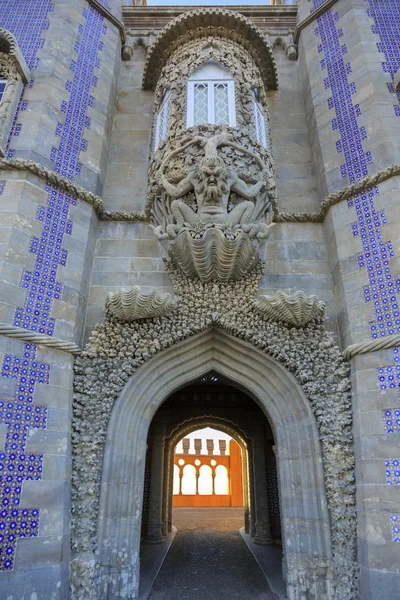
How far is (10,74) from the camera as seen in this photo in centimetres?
746

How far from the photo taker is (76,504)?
524 centimetres

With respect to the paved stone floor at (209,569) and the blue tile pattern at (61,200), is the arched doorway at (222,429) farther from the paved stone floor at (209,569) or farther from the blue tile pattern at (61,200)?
the blue tile pattern at (61,200)

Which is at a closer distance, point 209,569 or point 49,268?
point 49,268

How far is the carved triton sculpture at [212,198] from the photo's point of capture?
21.4 ft

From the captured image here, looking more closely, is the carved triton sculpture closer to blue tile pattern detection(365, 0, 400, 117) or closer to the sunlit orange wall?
blue tile pattern detection(365, 0, 400, 117)

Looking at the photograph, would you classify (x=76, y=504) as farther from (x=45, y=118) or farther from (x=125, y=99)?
(x=125, y=99)

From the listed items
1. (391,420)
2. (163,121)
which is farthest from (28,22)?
(391,420)

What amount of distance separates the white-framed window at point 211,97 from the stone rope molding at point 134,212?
2.13m

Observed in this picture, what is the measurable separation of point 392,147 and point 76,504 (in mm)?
7450

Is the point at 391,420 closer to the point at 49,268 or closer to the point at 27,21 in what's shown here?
the point at 49,268

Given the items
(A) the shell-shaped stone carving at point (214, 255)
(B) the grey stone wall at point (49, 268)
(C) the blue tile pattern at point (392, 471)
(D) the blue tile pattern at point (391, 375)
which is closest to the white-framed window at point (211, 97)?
(B) the grey stone wall at point (49, 268)

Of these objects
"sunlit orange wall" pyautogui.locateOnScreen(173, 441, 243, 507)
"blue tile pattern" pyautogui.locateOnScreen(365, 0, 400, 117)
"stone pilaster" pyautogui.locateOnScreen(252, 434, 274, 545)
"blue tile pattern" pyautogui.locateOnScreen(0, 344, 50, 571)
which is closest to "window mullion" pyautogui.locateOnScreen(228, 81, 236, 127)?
"blue tile pattern" pyautogui.locateOnScreen(365, 0, 400, 117)

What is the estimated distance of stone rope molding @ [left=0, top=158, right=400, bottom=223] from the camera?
6.50m

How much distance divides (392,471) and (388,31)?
339 inches
